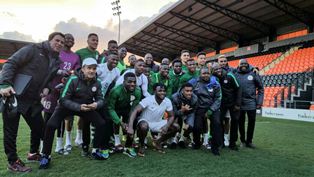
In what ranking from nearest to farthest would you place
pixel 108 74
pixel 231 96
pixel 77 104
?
1. pixel 77 104
2. pixel 108 74
3. pixel 231 96

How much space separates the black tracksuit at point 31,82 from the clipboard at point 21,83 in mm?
53

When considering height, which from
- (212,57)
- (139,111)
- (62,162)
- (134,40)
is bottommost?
(62,162)

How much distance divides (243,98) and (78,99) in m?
3.52

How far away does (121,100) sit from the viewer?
493 cm

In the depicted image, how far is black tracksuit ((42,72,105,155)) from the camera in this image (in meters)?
3.92

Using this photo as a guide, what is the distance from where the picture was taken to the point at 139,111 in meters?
4.94

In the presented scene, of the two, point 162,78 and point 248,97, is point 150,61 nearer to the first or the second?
point 162,78

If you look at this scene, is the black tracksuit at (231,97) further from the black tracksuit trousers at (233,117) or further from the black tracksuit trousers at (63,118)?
the black tracksuit trousers at (63,118)

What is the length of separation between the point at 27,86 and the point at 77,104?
0.71 metres

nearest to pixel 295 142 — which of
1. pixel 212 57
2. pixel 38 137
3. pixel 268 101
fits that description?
pixel 38 137

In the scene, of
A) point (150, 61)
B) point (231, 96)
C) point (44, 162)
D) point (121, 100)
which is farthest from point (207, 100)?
point (44, 162)

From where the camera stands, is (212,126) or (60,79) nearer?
(60,79)

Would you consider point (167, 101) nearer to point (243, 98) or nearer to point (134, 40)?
point (243, 98)

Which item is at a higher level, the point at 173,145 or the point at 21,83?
the point at 21,83
